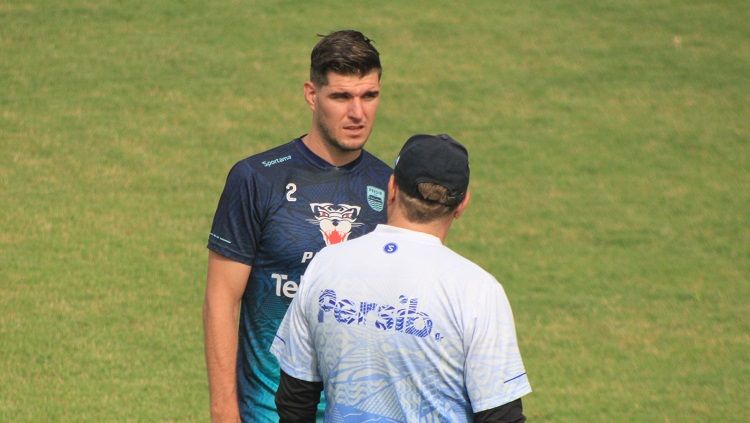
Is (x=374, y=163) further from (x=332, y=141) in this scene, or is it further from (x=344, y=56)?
(x=344, y=56)

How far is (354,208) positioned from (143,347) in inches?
192

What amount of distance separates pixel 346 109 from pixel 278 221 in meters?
0.56

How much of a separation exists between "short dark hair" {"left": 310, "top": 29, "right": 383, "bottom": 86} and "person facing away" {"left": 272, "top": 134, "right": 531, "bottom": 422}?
0.91 meters

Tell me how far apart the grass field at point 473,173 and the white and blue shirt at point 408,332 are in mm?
4656

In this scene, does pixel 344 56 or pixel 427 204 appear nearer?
pixel 427 204

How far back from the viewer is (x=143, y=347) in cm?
920

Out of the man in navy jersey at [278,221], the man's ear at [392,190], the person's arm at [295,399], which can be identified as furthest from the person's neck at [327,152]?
the person's arm at [295,399]

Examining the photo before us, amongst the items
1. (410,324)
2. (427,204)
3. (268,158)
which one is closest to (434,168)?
(427,204)

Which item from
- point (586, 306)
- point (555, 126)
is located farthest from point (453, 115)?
point (586, 306)

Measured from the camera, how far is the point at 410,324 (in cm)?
368

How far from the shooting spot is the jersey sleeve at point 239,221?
4.64 metres

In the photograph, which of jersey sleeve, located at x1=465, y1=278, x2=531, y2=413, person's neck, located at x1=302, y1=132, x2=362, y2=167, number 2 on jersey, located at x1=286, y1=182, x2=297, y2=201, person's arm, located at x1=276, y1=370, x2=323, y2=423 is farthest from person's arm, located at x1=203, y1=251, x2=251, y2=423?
jersey sleeve, located at x1=465, y1=278, x2=531, y2=413

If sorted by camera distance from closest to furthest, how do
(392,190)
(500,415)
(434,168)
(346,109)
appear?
1. (500,415)
2. (434,168)
3. (392,190)
4. (346,109)

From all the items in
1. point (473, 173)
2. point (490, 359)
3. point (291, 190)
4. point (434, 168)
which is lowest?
point (473, 173)
